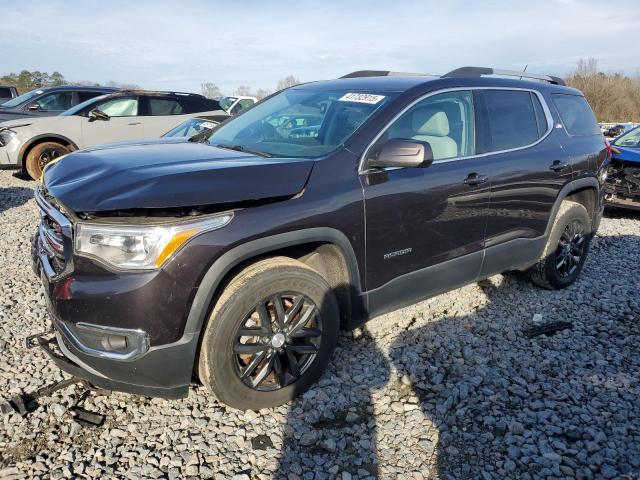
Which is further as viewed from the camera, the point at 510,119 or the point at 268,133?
the point at 510,119

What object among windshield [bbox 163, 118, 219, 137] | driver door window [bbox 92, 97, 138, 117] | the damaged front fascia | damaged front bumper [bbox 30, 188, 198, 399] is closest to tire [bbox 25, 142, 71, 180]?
driver door window [bbox 92, 97, 138, 117]

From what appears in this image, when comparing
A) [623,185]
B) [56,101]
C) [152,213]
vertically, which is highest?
[56,101]

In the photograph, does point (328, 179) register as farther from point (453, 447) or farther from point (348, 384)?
point (453, 447)

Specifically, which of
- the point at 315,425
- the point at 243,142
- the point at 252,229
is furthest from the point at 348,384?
the point at 243,142

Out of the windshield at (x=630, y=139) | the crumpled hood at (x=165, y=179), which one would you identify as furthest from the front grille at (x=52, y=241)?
the windshield at (x=630, y=139)

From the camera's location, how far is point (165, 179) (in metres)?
2.30

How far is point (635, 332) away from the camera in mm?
3885

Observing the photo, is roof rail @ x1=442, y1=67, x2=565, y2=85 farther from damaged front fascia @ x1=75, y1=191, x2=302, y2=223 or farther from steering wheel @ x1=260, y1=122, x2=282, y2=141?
damaged front fascia @ x1=75, y1=191, x2=302, y2=223

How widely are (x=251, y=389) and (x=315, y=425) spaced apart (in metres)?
0.43

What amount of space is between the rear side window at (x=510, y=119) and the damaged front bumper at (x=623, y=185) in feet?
14.9

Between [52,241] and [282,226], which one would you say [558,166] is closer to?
[282,226]

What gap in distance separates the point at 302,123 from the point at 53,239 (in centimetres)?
174

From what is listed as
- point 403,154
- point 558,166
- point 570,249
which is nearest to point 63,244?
point 403,154

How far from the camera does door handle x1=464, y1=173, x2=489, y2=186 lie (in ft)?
11.0
